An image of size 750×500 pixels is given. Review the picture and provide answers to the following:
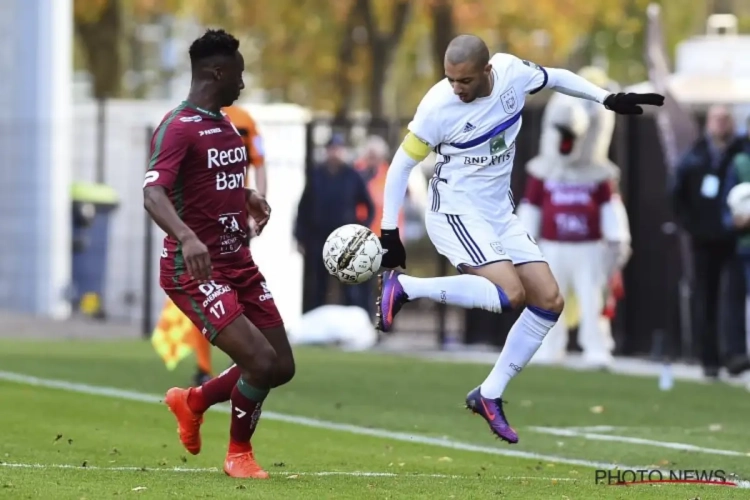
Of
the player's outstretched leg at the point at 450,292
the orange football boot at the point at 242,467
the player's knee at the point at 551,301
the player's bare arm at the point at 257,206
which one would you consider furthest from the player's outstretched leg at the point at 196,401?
the player's knee at the point at 551,301

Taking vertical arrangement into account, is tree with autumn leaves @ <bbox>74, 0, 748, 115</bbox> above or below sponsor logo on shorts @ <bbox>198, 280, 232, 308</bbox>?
above

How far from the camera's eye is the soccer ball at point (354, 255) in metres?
9.97

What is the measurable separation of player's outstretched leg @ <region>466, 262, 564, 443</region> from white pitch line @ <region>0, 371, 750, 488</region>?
2.55 ft

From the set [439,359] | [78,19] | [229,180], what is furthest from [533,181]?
[78,19]

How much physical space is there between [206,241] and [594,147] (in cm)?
A: 922

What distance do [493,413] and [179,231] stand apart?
2.40 m

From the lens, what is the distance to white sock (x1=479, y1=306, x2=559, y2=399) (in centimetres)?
1037

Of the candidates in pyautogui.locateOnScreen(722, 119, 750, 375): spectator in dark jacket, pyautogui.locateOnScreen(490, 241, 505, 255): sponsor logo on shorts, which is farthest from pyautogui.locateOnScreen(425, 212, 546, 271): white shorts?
pyautogui.locateOnScreen(722, 119, 750, 375): spectator in dark jacket

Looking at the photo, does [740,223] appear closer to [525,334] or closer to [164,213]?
[525,334]

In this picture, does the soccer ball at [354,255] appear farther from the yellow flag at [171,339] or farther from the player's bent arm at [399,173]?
the yellow flag at [171,339]

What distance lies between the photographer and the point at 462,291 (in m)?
10.2

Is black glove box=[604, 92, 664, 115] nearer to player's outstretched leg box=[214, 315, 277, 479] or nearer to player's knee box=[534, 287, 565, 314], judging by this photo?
player's knee box=[534, 287, 565, 314]

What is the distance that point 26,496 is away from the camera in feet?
26.6

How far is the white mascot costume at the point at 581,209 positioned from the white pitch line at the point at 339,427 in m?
5.02
